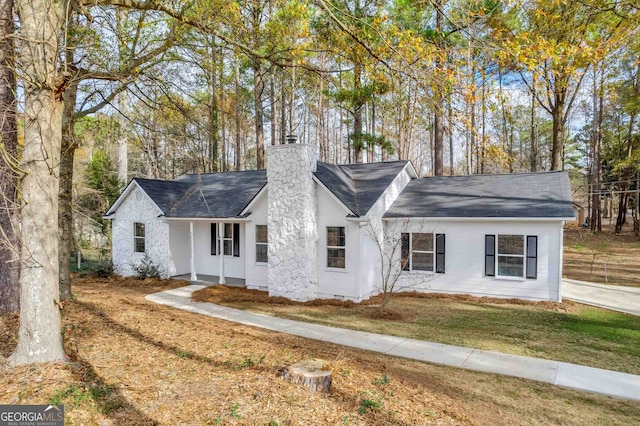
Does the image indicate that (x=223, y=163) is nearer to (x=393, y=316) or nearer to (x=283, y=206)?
(x=283, y=206)

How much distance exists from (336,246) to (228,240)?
5.59m

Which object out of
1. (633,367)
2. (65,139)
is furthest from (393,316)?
(65,139)

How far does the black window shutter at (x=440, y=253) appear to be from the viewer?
13.1 m

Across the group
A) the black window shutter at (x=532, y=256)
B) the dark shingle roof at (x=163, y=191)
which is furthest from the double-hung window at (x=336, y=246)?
the dark shingle roof at (x=163, y=191)

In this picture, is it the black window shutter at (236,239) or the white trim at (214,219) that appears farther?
the black window shutter at (236,239)

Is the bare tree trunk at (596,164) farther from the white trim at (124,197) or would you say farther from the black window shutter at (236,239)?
the white trim at (124,197)

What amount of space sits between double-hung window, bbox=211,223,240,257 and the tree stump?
35.2 ft

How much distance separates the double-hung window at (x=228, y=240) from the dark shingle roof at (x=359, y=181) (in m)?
4.67

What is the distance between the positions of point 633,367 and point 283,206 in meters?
9.45

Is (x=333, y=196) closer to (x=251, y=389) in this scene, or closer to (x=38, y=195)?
(x=251, y=389)

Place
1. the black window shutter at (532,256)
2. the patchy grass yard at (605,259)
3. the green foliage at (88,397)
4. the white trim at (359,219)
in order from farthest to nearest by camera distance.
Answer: the patchy grass yard at (605,259), the black window shutter at (532,256), the white trim at (359,219), the green foliage at (88,397)

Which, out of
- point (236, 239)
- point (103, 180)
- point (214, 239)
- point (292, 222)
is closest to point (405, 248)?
point (292, 222)

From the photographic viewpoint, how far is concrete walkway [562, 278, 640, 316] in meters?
11.3

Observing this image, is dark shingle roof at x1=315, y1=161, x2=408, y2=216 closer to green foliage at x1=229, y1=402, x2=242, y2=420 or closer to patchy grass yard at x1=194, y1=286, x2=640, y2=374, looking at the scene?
patchy grass yard at x1=194, y1=286, x2=640, y2=374
